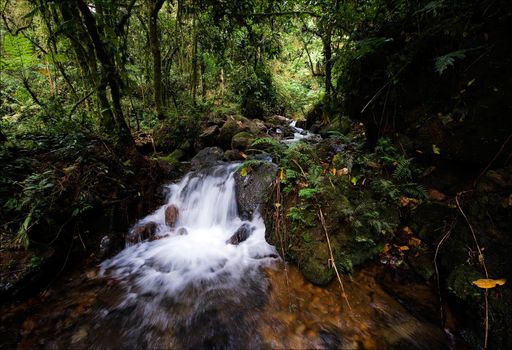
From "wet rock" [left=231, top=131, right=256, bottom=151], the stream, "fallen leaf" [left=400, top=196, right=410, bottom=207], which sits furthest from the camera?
"wet rock" [left=231, top=131, right=256, bottom=151]

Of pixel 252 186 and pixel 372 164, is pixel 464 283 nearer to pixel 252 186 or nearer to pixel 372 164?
pixel 372 164

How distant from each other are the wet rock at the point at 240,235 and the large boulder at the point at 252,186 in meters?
0.30

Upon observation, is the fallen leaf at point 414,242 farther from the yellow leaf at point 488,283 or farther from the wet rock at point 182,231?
the wet rock at point 182,231

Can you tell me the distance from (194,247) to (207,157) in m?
3.58

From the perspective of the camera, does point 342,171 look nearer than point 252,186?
Yes

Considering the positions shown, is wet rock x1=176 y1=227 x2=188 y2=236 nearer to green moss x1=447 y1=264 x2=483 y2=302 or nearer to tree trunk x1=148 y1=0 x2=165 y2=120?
green moss x1=447 y1=264 x2=483 y2=302

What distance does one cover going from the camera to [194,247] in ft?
14.5

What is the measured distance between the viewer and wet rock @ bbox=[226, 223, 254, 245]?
4.40m

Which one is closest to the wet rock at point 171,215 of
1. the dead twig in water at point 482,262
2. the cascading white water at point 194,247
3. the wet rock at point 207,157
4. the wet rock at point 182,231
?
the cascading white water at point 194,247

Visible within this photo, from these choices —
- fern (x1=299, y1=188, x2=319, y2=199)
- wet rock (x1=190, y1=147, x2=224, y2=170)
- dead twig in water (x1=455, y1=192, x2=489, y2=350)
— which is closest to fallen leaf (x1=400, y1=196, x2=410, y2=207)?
dead twig in water (x1=455, y1=192, x2=489, y2=350)

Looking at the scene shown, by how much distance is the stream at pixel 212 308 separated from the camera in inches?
99.1

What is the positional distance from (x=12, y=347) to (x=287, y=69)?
66.7ft

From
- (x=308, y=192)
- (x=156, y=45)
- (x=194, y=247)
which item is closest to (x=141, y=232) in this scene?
(x=194, y=247)

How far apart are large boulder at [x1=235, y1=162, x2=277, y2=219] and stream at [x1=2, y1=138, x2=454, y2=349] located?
64cm
